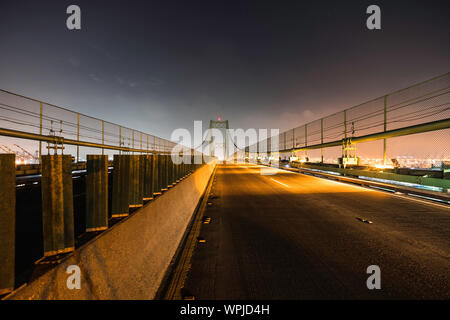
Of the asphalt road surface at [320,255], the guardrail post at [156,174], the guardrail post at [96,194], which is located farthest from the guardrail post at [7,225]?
the guardrail post at [156,174]

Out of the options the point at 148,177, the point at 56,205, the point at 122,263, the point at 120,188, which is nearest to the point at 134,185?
the point at 120,188

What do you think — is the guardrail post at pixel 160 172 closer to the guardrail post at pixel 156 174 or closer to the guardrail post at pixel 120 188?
the guardrail post at pixel 156 174

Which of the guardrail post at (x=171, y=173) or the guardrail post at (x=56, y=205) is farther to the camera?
the guardrail post at (x=171, y=173)

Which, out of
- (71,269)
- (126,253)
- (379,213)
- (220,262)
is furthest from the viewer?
(379,213)

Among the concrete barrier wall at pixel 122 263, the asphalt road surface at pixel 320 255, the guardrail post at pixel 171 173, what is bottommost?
the asphalt road surface at pixel 320 255

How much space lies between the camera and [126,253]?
215 centimetres

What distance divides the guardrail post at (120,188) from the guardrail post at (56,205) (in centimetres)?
123

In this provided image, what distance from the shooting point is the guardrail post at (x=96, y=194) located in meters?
2.66

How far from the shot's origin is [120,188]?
337 centimetres

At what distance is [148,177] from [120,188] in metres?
1.33

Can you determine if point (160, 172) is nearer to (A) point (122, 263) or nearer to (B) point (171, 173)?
(B) point (171, 173)

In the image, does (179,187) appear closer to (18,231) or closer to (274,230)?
(274,230)

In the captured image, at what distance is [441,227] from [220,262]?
213 inches
